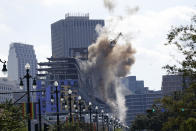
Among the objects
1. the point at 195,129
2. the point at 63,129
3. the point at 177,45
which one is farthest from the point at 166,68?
the point at 63,129

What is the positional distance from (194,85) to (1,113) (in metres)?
17.3

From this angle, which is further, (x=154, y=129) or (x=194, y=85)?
(x=154, y=129)

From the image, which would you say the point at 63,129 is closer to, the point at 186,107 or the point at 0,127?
the point at 186,107

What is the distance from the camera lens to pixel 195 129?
1825 inches

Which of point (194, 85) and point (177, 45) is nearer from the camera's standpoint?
point (194, 85)

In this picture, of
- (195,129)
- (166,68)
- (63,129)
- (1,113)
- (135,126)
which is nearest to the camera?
(1,113)

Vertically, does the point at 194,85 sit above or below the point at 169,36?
below

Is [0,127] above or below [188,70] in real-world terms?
below

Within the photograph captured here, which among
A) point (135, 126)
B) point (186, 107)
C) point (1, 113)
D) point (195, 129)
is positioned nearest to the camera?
point (1, 113)

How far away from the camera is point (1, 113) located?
3981cm

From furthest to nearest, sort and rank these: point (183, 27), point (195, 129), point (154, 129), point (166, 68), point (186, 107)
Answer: point (154, 129) → point (186, 107) → point (166, 68) → point (183, 27) → point (195, 129)

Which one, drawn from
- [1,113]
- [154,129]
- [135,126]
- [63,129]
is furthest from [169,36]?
[135,126]

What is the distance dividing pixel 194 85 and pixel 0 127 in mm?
17509

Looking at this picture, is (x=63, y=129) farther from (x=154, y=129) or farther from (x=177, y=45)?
(x=154, y=129)
